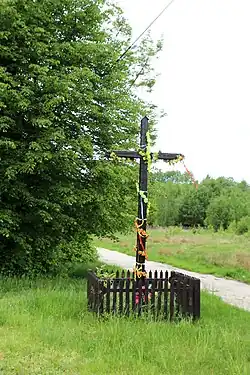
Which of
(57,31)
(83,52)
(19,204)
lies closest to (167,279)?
(19,204)

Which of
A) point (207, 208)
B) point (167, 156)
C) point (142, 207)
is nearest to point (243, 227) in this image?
point (207, 208)

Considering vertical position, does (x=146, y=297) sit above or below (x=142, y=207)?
below

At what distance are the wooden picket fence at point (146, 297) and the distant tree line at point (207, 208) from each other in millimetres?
41761

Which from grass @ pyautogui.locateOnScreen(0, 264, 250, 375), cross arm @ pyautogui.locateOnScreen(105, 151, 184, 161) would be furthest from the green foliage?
grass @ pyautogui.locateOnScreen(0, 264, 250, 375)

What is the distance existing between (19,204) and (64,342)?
23.0 ft

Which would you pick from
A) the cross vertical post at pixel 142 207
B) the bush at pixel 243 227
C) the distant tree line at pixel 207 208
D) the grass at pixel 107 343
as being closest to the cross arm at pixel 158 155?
the cross vertical post at pixel 142 207

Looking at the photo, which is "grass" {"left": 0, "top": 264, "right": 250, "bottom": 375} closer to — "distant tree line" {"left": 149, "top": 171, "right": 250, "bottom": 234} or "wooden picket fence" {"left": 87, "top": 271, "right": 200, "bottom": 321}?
"wooden picket fence" {"left": 87, "top": 271, "right": 200, "bottom": 321}

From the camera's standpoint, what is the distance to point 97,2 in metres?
13.5

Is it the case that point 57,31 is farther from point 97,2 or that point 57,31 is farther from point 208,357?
point 208,357

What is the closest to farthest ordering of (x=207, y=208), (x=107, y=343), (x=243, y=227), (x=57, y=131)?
(x=107, y=343) < (x=57, y=131) < (x=243, y=227) < (x=207, y=208)

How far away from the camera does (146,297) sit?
27.1 ft

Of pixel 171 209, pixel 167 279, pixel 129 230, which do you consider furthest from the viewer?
pixel 171 209

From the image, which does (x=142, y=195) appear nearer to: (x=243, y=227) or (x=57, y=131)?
(x=57, y=131)

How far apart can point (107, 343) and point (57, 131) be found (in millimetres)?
6722
